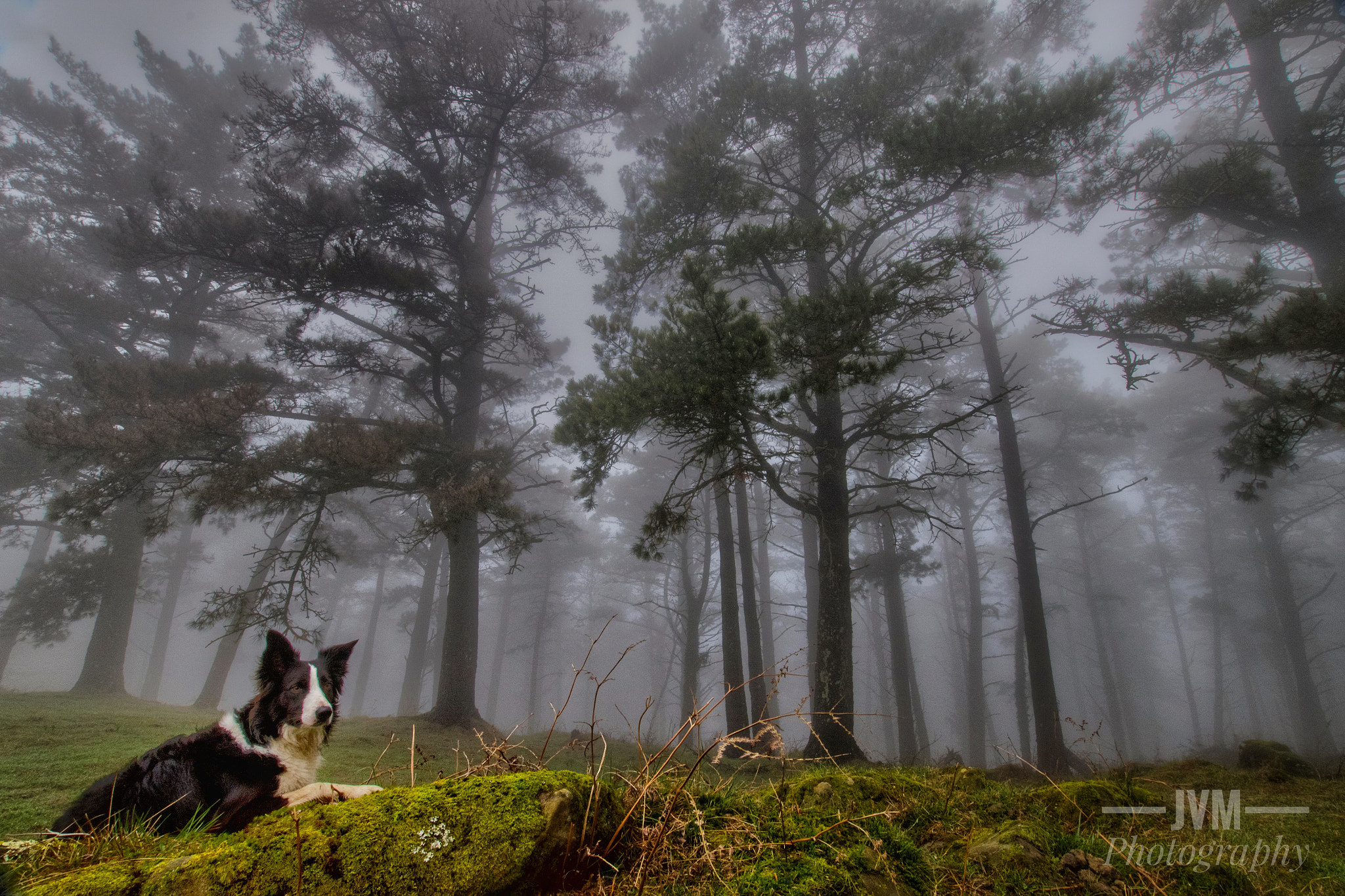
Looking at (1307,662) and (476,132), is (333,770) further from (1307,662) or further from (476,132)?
(1307,662)

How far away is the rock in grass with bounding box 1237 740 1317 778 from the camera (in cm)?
728

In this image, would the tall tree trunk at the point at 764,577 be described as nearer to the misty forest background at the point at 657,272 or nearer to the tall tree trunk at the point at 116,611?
the misty forest background at the point at 657,272

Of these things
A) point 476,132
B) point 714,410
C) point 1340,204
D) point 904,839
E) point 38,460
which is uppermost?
point 476,132

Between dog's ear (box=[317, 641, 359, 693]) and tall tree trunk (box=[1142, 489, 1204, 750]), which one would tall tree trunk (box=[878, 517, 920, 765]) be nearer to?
dog's ear (box=[317, 641, 359, 693])

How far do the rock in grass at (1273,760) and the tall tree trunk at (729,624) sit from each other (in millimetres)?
7613

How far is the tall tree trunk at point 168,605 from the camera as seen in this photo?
2619 centimetres

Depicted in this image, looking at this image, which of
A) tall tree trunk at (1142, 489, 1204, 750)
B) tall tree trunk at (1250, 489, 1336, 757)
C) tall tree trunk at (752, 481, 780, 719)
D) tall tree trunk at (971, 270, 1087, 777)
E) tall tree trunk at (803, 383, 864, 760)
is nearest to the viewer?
tall tree trunk at (803, 383, 864, 760)

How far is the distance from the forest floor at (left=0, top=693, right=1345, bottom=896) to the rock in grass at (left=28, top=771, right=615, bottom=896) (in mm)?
215

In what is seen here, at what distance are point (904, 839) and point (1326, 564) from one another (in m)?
33.0

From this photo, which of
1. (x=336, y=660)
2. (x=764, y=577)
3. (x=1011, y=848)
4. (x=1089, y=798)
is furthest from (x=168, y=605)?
(x=1089, y=798)

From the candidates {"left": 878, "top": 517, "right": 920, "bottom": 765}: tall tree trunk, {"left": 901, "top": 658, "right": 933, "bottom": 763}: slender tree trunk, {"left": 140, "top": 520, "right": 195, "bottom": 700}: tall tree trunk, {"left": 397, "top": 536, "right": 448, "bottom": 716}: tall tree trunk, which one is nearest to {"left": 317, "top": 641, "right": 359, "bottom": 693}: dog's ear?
{"left": 878, "top": 517, "right": 920, "bottom": 765}: tall tree trunk

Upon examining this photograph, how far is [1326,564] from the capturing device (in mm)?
22078

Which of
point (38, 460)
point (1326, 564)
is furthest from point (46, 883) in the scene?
point (1326, 564)

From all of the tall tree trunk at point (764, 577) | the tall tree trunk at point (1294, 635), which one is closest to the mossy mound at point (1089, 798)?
the tall tree trunk at point (764, 577)
